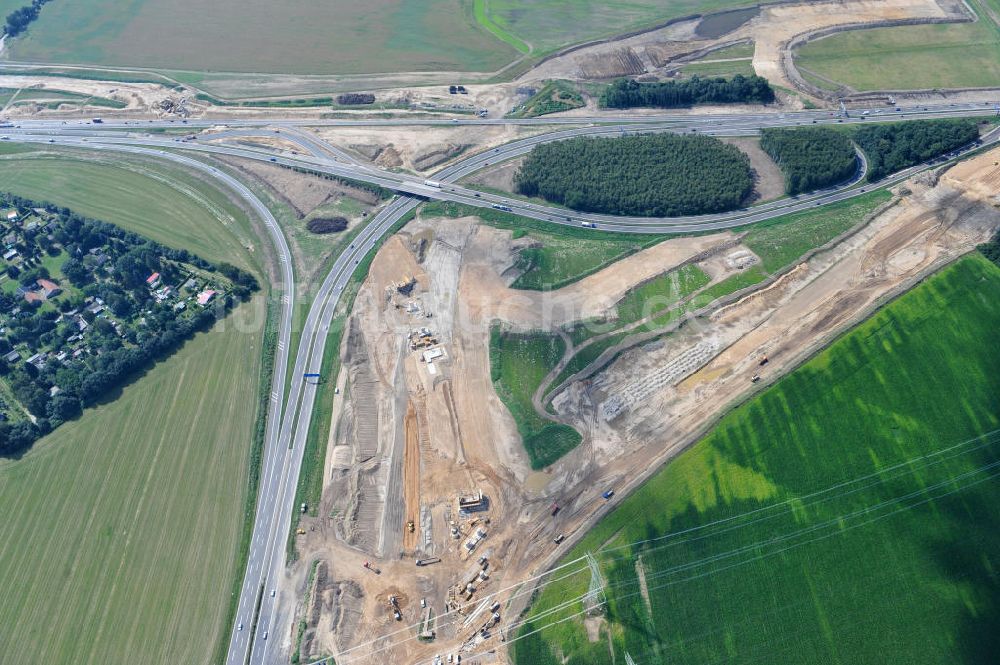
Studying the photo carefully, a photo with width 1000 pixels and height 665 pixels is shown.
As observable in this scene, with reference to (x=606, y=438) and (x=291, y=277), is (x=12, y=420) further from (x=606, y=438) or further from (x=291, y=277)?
(x=606, y=438)

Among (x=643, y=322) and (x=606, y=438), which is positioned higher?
(x=643, y=322)

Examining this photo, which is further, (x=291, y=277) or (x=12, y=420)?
(x=291, y=277)

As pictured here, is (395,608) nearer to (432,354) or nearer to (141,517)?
(432,354)

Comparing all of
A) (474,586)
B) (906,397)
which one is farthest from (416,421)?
(906,397)

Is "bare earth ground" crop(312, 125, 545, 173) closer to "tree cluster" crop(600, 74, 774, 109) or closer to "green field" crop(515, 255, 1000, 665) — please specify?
"tree cluster" crop(600, 74, 774, 109)

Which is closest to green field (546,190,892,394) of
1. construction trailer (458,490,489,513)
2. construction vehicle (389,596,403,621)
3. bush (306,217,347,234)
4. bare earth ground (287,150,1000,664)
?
bare earth ground (287,150,1000,664)

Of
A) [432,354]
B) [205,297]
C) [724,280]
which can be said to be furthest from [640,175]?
[205,297]

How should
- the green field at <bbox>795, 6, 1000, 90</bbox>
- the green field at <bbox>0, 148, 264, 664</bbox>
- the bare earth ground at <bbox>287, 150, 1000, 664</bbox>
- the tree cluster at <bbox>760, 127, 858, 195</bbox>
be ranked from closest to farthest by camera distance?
the green field at <bbox>0, 148, 264, 664</bbox>
the bare earth ground at <bbox>287, 150, 1000, 664</bbox>
the tree cluster at <bbox>760, 127, 858, 195</bbox>
the green field at <bbox>795, 6, 1000, 90</bbox>
